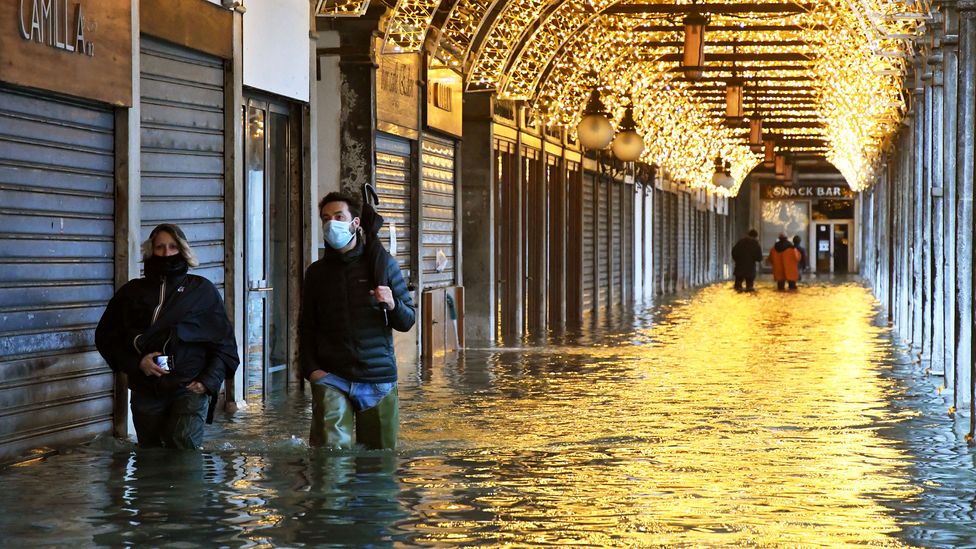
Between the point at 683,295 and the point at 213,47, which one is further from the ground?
the point at 213,47

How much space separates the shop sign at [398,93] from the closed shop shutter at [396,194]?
15 centimetres

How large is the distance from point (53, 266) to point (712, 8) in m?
17.8

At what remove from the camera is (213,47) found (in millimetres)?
11781

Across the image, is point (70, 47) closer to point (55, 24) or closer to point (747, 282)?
point (55, 24)

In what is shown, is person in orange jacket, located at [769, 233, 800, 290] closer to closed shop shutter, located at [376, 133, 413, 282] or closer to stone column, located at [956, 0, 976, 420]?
closed shop shutter, located at [376, 133, 413, 282]

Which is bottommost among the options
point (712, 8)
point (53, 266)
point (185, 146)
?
point (53, 266)

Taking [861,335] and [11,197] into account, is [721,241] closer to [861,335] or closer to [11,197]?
[861,335]

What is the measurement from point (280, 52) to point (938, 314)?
617 cm

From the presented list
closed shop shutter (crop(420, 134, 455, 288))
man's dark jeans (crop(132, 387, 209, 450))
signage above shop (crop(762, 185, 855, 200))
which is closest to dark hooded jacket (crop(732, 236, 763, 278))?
closed shop shutter (crop(420, 134, 455, 288))

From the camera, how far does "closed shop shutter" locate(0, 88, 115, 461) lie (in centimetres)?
895

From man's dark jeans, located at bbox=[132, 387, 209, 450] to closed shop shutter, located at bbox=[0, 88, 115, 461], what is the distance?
2.72 feet

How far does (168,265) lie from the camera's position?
27.9ft

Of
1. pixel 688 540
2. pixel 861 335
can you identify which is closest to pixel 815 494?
pixel 688 540

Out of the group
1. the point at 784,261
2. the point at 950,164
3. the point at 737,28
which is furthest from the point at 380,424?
the point at 784,261
